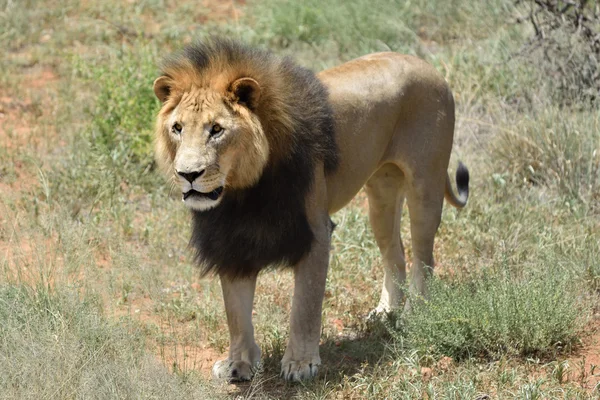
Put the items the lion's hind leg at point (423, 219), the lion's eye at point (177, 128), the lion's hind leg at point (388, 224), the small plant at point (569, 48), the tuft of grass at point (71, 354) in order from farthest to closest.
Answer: the small plant at point (569, 48) < the lion's hind leg at point (388, 224) < the lion's hind leg at point (423, 219) < the lion's eye at point (177, 128) < the tuft of grass at point (71, 354)

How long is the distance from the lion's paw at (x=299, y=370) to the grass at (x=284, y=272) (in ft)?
0.25

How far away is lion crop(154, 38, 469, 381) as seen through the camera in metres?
4.30

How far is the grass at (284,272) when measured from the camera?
4.57m

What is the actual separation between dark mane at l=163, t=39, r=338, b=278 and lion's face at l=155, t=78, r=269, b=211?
105 mm

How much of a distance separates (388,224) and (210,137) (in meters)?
2.03

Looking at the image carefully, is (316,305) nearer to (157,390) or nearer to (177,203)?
(157,390)

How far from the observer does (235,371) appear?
4.81 m

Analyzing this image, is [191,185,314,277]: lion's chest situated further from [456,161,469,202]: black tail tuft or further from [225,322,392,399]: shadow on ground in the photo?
[456,161,469,202]: black tail tuft

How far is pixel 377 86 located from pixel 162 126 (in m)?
1.40

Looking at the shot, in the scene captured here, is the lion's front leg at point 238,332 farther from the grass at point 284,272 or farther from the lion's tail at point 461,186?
the lion's tail at point 461,186

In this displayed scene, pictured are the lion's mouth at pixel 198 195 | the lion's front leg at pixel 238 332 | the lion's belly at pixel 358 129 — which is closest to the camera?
the lion's mouth at pixel 198 195

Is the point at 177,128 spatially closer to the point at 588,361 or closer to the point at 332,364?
the point at 332,364

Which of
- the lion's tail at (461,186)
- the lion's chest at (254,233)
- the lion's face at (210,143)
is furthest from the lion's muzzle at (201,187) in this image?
the lion's tail at (461,186)

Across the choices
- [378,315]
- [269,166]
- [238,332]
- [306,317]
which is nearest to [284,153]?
[269,166]
